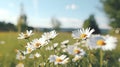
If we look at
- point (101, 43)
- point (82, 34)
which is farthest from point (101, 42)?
point (82, 34)

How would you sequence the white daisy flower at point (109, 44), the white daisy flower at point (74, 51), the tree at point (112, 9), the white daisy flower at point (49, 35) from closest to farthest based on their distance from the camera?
the white daisy flower at point (109, 44) → the white daisy flower at point (49, 35) → the white daisy flower at point (74, 51) → the tree at point (112, 9)

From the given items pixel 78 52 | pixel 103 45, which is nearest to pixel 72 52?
pixel 78 52

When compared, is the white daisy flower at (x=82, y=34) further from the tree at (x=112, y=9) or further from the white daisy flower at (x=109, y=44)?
the tree at (x=112, y=9)

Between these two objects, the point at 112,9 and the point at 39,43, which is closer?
the point at 39,43

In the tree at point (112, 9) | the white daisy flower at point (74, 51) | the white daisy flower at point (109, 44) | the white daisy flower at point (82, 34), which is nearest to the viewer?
the white daisy flower at point (109, 44)

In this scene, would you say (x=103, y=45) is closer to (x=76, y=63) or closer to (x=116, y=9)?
(x=76, y=63)

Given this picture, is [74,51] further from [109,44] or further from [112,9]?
[112,9]

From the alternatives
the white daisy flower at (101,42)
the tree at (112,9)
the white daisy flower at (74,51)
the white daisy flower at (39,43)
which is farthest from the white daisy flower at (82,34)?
the tree at (112,9)

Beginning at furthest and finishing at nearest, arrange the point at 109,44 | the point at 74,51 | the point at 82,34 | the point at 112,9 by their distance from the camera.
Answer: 1. the point at 112,9
2. the point at 74,51
3. the point at 82,34
4. the point at 109,44

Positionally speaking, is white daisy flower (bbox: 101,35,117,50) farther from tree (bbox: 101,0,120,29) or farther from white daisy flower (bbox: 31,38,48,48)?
tree (bbox: 101,0,120,29)

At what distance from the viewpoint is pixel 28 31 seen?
2.59 meters

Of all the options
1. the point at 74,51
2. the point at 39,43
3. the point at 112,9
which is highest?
the point at 112,9

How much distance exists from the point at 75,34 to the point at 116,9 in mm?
41009

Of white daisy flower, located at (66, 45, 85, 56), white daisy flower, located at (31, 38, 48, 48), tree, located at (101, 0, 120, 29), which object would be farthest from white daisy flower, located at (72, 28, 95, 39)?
tree, located at (101, 0, 120, 29)
